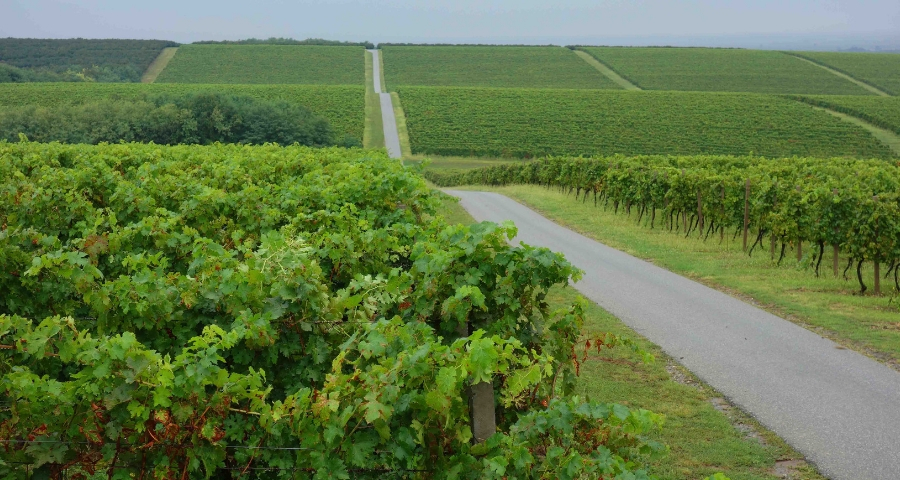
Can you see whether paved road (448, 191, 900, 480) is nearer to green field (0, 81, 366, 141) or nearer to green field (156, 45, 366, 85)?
green field (0, 81, 366, 141)

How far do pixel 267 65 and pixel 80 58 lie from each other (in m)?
31.1

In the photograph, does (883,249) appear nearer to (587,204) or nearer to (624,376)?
(624,376)

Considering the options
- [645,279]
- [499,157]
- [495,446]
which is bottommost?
[499,157]

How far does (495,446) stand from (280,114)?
64.7 meters

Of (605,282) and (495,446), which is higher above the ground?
(495,446)

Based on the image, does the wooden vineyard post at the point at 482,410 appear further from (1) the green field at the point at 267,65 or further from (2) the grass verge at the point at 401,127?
(1) the green field at the point at 267,65

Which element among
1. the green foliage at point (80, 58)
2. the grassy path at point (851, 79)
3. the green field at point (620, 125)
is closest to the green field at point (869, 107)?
the green field at point (620, 125)

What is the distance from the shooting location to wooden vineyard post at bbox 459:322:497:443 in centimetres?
386

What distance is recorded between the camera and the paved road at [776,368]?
700cm

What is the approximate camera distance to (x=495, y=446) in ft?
12.1

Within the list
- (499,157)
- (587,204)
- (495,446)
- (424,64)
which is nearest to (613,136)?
(499,157)

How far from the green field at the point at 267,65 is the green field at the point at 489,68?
6.19 meters

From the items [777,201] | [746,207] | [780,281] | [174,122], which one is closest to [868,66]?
[174,122]

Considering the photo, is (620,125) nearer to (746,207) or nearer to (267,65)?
(746,207)
